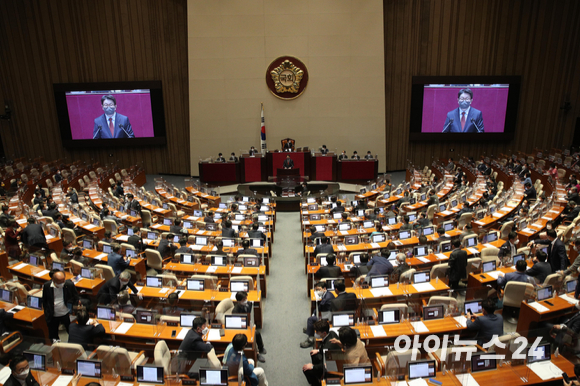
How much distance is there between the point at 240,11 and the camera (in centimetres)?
2073

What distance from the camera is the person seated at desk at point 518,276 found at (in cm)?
663

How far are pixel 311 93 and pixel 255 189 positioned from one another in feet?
22.6

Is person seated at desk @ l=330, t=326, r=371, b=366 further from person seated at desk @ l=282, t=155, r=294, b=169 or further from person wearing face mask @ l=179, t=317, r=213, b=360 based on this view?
person seated at desk @ l=282, t=155, r=294, b=169

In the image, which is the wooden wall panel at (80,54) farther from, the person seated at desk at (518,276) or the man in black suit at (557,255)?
the man in black suit at (557,255)

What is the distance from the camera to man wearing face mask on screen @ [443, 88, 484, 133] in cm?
2159

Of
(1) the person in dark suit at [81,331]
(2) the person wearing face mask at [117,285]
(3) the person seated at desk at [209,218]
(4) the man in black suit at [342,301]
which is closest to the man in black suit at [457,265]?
(4) the man in black suit at [342,301]

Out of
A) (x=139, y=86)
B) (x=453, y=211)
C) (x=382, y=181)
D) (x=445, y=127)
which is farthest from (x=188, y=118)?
(x=453, y=211)

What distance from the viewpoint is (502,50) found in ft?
69.7

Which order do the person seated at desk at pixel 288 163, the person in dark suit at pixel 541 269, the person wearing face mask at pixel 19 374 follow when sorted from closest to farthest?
the person wearing face mask at pixel 19 374 → the person in dark suit at pixel 541 269 → the person seated at desk at pixel 288 163

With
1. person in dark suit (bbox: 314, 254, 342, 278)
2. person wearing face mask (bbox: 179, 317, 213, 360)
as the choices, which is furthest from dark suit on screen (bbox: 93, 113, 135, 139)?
person wearing face mask (bbox: 179, 317, 213, 360)

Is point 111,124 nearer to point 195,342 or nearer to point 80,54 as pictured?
point 80,54

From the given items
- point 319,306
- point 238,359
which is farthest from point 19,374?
point 319,306

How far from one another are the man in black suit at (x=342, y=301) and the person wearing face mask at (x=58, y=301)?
4378mm

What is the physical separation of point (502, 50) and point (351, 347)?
71.6ft
